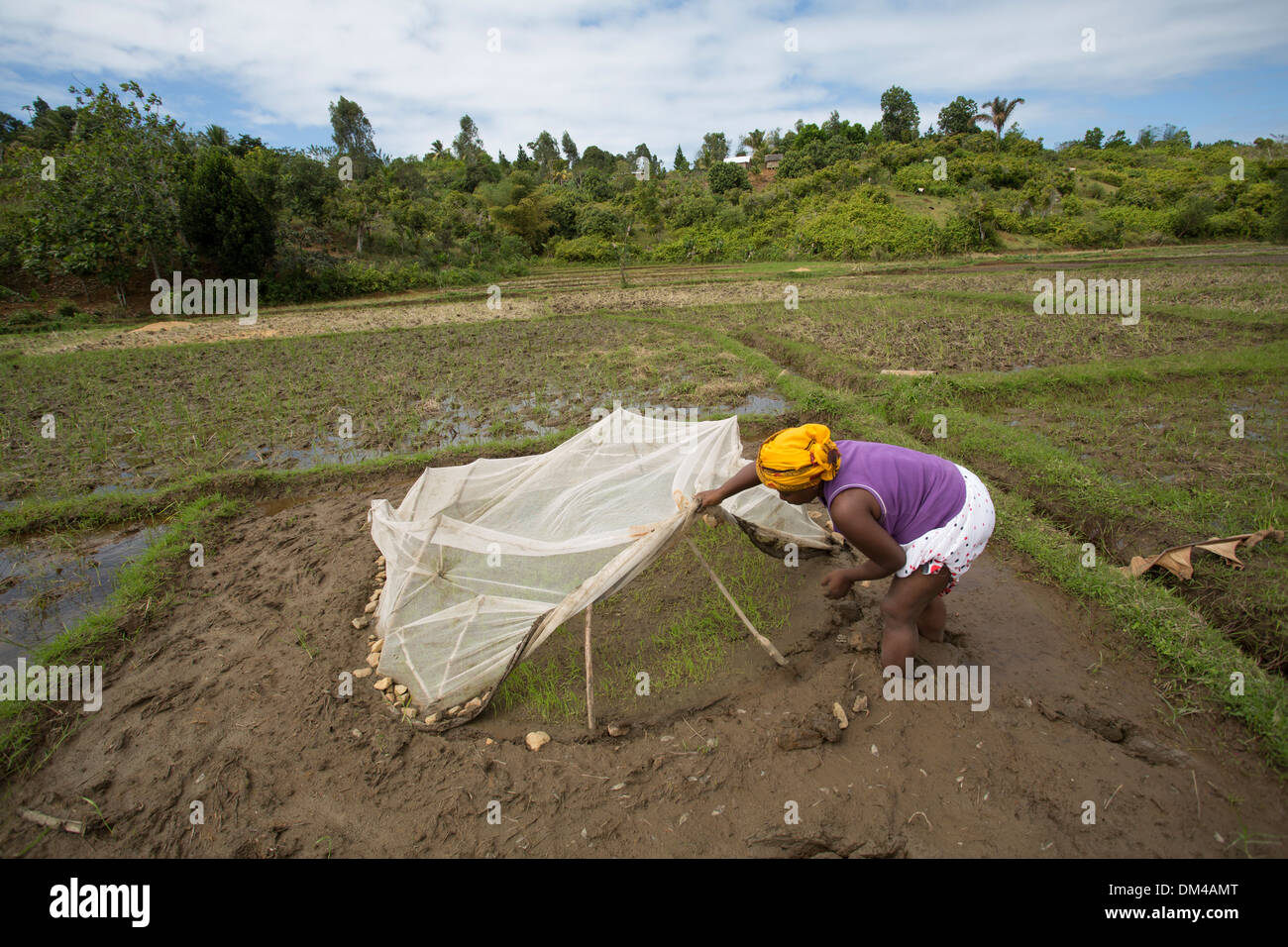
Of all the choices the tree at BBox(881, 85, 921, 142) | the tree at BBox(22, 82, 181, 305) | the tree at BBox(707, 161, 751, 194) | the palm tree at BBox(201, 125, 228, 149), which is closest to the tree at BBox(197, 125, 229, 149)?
the palm tree at BBox(201, 125, 228, 149)

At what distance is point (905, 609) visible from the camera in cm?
288

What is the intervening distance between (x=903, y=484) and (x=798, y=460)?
1.93ft

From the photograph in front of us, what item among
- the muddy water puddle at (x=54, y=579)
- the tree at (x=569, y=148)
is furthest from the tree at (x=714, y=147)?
the muddy water puddle at (x=54, y=579)

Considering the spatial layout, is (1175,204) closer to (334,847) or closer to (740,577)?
→ (740,577)

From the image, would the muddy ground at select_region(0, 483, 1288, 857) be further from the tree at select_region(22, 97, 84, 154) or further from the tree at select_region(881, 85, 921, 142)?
the tree at select_region(881, 85, 921, 142)

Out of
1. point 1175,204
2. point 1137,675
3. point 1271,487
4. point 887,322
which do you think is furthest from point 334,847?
point 1175,204

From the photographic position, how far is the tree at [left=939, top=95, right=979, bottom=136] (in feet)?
126

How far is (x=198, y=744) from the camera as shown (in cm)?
303

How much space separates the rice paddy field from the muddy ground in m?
0.03

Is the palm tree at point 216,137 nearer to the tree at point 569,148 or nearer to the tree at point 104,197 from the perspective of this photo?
the tree at point 104,197

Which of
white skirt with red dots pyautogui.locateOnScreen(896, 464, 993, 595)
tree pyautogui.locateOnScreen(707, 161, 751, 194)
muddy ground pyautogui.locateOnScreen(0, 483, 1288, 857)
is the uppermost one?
tree pyautogui.locateOnScreen(707, 161, 751, 194)

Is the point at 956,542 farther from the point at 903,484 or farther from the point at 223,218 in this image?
the point at 223,218

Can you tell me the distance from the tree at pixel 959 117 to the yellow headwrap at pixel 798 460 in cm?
4629

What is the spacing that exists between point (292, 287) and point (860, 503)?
21900 millimetres
